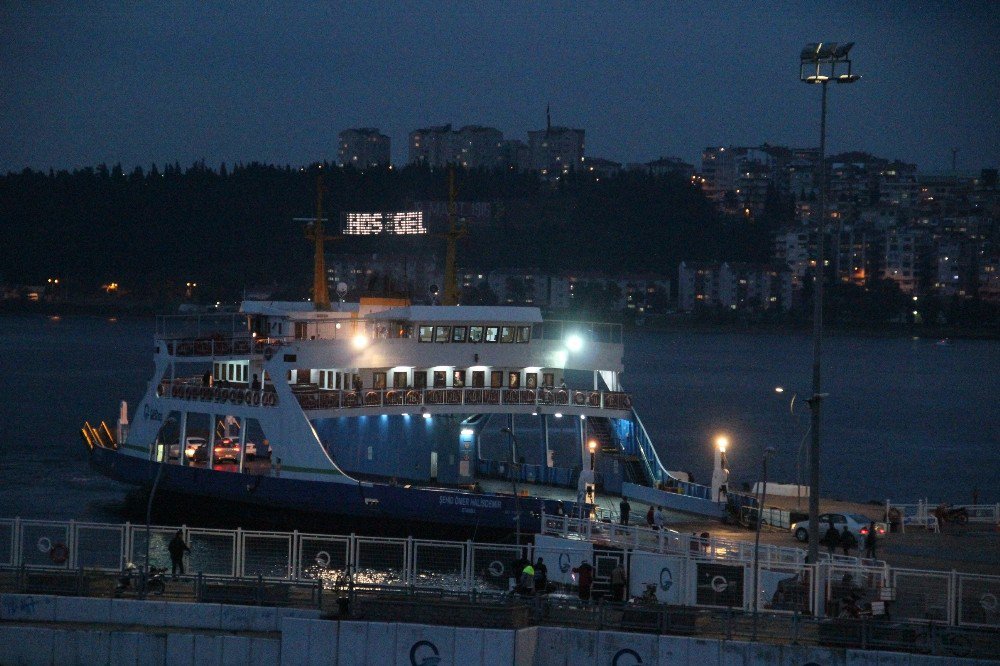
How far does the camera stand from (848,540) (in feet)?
78.9

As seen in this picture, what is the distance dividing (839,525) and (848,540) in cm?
239

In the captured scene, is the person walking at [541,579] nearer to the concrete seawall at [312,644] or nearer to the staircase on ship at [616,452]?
the concrete seawall at [312,644]

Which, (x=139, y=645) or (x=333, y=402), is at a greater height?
(x=333, y=402)

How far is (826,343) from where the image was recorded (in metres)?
179

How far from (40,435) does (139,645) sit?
41287 millimetres

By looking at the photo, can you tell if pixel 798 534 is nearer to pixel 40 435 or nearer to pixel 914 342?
pixel 40 435

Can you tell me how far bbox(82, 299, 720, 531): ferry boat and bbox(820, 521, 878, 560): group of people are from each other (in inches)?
257

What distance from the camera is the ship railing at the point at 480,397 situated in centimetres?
3294

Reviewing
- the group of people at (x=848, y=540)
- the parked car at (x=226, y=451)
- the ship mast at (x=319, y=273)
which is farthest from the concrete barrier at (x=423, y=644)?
the ship mast at (x=319, y=273)

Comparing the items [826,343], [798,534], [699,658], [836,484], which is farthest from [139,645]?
[826,343]

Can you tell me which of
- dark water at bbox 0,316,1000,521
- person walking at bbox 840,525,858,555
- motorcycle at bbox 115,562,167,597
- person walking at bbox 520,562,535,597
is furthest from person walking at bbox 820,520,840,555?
dark water at bbox 0,316,1000,521

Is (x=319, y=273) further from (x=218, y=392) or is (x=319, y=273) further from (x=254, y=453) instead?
(x=218, y=392)

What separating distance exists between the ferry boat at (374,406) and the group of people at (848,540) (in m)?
6.54

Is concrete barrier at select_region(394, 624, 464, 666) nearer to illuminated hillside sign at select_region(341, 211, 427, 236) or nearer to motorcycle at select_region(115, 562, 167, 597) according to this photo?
motorcycle at select_region(115, 562, 167, 597)
